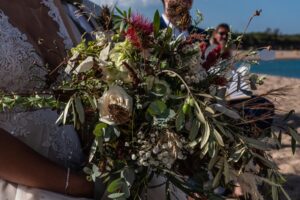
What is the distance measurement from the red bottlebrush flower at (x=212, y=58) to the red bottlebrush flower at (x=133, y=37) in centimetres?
22

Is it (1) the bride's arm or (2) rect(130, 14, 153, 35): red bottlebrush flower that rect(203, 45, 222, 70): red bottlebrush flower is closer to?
(2) rect(130, 14, 153, 35): red bottlebrush flower

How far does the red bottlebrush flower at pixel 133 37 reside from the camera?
4.18 feet

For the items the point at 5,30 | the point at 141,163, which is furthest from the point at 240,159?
the point at 5,30

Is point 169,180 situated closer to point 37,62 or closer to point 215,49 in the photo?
point 215,49

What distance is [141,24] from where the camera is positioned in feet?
4.22

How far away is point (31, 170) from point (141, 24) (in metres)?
0.53

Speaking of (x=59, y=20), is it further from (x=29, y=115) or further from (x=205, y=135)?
(x=205, y=135)

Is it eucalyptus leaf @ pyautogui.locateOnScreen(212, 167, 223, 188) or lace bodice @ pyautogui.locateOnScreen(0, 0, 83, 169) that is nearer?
eucalyptus leaf @ pyautogui.locateOnScreen(212, 167, 223, 188)

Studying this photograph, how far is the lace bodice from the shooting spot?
1.54 meters

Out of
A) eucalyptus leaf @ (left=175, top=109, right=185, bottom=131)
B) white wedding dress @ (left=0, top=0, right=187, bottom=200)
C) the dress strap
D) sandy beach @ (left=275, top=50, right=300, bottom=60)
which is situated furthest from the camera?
sandy beach @ (left=275, top=50, right=300, bottom=60)

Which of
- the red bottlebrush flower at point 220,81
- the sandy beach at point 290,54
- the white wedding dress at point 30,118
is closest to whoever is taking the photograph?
the red bottlebrush flower at point 220,81

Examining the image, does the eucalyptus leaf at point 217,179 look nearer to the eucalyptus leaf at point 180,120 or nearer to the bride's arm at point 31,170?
the eucalyptus leaf at point 180,120

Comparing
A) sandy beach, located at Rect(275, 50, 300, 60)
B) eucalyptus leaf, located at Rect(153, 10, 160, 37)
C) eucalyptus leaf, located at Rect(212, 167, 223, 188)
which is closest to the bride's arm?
eucalyptus leaf, located at Rect(212, 167, 223, 188)

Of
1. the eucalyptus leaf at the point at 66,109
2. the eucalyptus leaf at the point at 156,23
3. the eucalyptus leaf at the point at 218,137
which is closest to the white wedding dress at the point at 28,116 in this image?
the eucalyptus leaf at the point at 66,109
